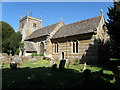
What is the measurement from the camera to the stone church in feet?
62.5

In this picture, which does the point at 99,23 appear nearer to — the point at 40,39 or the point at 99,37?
the point at 99,37

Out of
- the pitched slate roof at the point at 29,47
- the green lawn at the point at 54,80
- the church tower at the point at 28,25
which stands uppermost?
the church tower at the point at 28,25

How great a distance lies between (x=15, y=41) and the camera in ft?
95.9

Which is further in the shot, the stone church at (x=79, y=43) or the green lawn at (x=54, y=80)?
the stone church at (x=79, y=43)

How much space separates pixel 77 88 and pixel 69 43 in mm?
16716

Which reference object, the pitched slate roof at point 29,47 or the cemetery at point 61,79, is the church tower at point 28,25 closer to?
the pitched slate roof at point 29,47


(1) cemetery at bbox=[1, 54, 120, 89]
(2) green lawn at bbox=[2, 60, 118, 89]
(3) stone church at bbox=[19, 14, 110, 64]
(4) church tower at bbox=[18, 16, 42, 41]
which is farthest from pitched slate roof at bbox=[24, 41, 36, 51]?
(2) green lawn at bbox=[2, 60, 118, 89]

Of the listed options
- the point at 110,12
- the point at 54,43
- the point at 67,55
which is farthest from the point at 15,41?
the point at 110,12

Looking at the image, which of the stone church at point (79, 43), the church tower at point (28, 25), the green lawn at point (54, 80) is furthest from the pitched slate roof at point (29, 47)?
the green lawn at point (54, 80)

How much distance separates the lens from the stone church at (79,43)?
62.5 feet

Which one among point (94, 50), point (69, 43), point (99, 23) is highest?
point (99, 23)

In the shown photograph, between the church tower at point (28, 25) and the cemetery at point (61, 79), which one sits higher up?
the church tower at point (28, 25)

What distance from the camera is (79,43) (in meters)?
21.0

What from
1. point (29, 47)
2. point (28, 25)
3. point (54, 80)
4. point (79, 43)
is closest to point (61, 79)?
point (54, 80)
